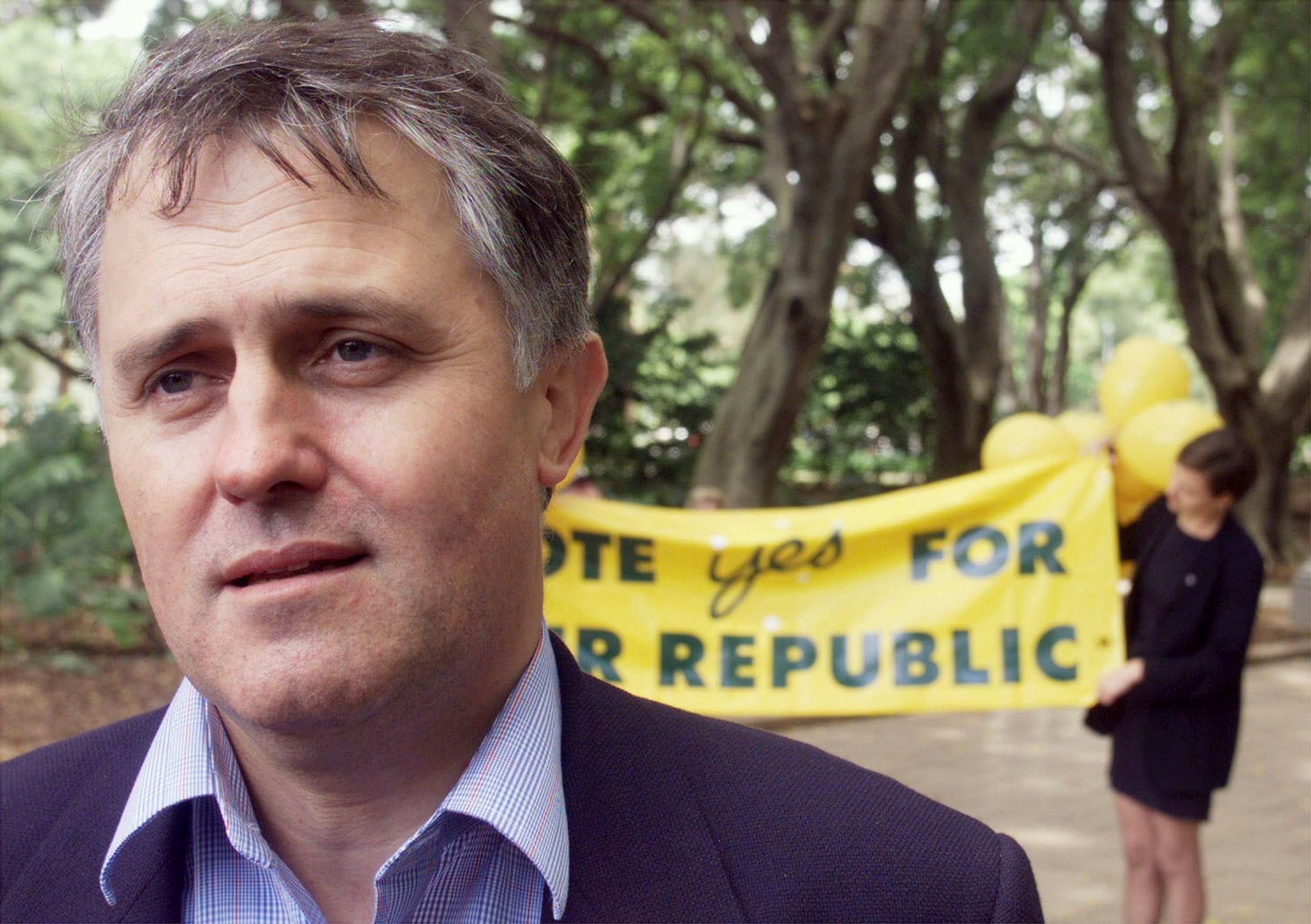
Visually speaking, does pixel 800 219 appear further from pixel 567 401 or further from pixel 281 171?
pixel 281 171

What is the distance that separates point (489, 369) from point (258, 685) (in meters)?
0.40

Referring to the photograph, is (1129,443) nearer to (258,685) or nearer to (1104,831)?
(1104,831)

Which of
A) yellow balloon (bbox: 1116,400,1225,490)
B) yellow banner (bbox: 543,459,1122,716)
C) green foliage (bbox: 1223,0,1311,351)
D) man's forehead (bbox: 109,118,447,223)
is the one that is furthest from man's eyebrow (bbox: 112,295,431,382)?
green foliage (bbox: 1223,0,1311,351)

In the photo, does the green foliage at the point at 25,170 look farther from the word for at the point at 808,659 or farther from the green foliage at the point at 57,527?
the word for at the point at 808,659

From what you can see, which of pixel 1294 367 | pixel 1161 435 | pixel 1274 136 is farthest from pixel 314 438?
pixel 1274 136

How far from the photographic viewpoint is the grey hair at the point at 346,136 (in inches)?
52.8

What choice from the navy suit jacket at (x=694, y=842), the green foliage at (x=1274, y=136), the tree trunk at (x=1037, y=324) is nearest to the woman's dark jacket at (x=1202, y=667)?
the navy suit jacket at (x=694, y=842)

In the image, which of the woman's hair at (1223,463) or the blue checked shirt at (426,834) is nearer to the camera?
the blue checked shirt at (426,834)

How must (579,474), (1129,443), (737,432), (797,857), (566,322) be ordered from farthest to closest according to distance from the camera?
(737,432), (579,474), (1129,443), (566,322), (797,857)

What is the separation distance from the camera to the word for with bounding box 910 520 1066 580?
5492 mm

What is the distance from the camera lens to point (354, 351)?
1312mm

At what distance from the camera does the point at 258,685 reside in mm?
1258

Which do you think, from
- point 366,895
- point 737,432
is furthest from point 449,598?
point 737,432

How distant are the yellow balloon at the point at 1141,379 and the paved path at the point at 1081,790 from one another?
82.6 inches
